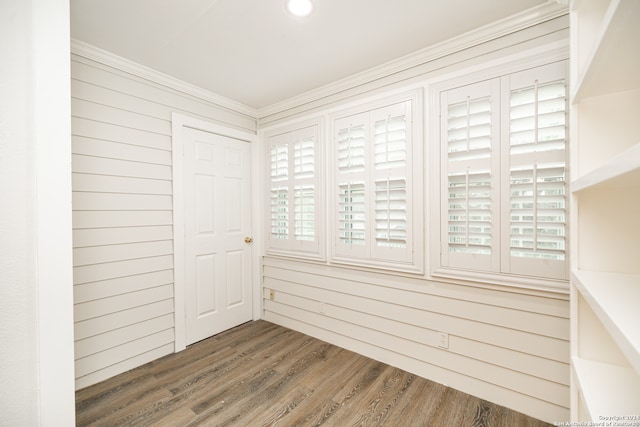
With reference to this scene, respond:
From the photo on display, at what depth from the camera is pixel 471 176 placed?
193cm

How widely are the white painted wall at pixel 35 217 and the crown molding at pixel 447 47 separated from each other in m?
1.96

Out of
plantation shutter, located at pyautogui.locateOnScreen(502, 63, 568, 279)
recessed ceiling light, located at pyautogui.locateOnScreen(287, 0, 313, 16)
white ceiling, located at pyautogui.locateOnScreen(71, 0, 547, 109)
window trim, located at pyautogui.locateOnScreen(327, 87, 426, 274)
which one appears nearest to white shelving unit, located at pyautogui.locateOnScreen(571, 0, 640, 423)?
plantation shutter, located at pyautogui.locateOnScreen(502, 63, 568, 279)

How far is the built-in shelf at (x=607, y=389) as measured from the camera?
850mm

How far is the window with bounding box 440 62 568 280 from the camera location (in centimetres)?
166

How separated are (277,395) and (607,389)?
69.6 inches

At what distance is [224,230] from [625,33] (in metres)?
2.98

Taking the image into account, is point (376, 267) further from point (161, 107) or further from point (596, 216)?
point (161, 107)

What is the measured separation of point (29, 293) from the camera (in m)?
1.02

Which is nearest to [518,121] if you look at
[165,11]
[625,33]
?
[625,33]

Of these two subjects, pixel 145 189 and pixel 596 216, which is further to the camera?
pixel 145 189

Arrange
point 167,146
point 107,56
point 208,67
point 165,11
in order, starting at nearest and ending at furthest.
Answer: point 165,11 → point 107,56 → point 208,67 → point 167,146

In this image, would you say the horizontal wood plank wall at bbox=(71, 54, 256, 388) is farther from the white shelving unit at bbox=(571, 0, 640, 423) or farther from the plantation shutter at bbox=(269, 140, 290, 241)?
the white shelving unit at bbox=(571, 0, 640, 423)

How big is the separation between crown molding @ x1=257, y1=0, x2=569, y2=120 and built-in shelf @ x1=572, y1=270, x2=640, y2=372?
54.4 inches

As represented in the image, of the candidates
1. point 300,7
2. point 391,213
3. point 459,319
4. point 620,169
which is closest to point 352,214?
point 391,213
